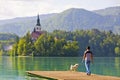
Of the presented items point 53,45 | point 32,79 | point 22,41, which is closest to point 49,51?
point 53,45

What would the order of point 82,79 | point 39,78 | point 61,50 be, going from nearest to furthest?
point 82,79 → point 39,78 → point 61,50

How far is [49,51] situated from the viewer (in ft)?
598

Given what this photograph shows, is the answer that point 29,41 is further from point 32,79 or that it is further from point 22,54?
point 32,79

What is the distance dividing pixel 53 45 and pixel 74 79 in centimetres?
14999

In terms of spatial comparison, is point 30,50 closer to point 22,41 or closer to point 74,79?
point 22,41

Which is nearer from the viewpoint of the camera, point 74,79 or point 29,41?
point 74,79

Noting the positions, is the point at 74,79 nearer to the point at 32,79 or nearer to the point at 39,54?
the point at 32,79

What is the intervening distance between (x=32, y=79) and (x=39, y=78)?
135 centimetres

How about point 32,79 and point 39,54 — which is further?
point 39,54

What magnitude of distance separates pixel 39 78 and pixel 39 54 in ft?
474

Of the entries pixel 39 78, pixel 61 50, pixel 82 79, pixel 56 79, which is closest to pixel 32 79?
pixel 39 78

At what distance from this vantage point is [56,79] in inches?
1350

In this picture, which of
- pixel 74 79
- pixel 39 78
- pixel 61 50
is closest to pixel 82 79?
pixel 74 79

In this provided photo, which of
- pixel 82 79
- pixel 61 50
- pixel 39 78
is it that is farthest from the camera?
pixel 61 50
